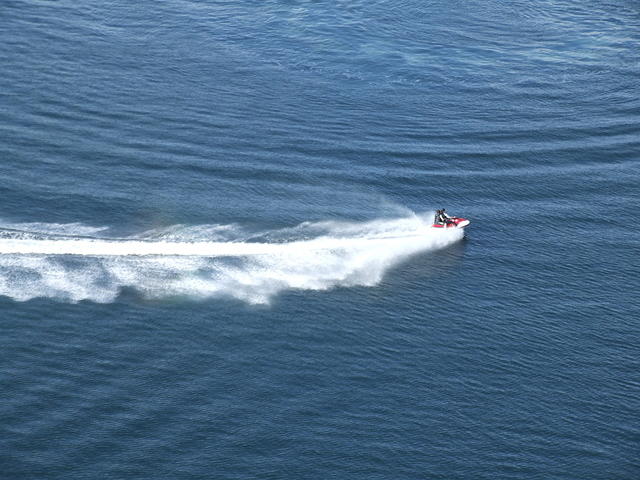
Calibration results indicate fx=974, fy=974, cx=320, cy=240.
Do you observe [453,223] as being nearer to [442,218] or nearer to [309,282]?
[442,218]

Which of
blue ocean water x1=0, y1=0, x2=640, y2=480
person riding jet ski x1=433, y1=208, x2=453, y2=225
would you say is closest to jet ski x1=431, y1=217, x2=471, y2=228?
person riding jet ski x1=433, y1=208, x2=453, y2=225

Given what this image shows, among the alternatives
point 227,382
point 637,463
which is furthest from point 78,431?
point 637,463

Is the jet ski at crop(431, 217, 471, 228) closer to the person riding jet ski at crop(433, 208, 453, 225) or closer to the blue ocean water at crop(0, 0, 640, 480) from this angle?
the person riding jet ski at crop(433, 208, 453, 225)

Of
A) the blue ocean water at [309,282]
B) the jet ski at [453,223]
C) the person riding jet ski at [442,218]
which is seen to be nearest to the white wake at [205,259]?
the blue ocean water at [309,282]

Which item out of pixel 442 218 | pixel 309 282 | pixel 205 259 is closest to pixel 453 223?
pixel 442 218

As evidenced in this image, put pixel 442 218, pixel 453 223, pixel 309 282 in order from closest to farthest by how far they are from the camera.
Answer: pixel 309 282 < pixel 453 223 < pixel 442 218

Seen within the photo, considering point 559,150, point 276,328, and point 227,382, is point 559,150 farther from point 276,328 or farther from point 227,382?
point 227,382
